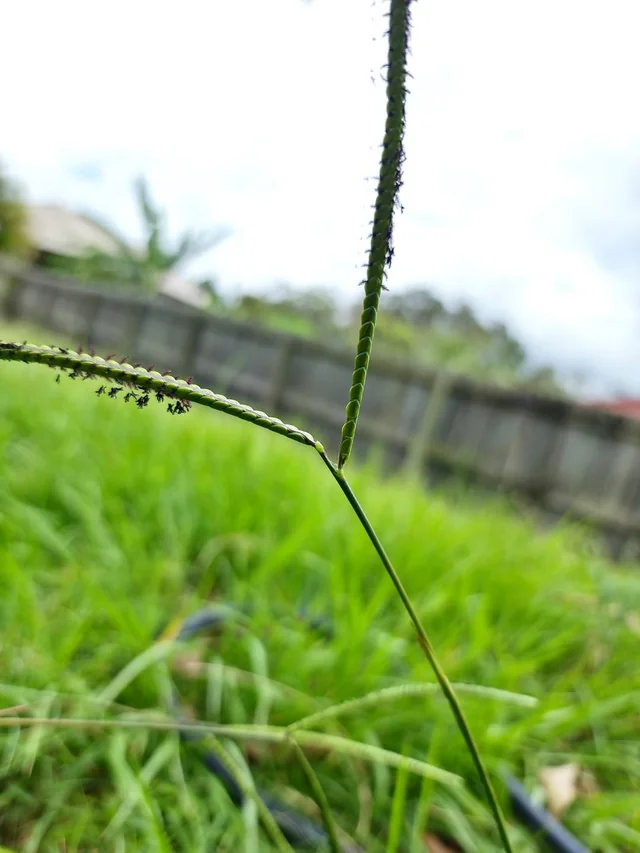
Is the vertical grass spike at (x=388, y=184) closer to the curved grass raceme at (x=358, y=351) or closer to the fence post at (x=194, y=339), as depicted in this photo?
the curved grass raceme at (x=358, y=351)

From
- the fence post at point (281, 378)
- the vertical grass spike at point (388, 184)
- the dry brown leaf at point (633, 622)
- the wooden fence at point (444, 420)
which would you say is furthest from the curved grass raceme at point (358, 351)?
the fence post at point (281, 378)

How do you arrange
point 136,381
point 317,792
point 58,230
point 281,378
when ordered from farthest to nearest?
point 58,230
point 281,378
point 317,792
point 136,381

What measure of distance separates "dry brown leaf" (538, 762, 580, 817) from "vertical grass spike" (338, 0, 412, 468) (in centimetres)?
72

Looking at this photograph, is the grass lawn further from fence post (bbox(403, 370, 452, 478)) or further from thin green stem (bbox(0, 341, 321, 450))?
fence post (bbox(403, 370, 452, 478))

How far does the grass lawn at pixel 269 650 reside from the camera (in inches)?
25.4

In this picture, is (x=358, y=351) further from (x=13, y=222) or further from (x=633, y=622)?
(x=13, y=222)

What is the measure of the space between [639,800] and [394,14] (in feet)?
2.60

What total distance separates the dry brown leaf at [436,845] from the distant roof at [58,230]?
15.2 m

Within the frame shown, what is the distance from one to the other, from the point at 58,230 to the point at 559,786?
65.6ft

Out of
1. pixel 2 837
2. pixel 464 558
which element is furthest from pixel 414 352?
pixel 2 837

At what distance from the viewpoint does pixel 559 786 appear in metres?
0.77

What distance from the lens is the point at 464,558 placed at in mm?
1273

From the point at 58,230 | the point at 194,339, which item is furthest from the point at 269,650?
the point at 58,230

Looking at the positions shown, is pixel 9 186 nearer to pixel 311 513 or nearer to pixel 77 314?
pixel 77 314
